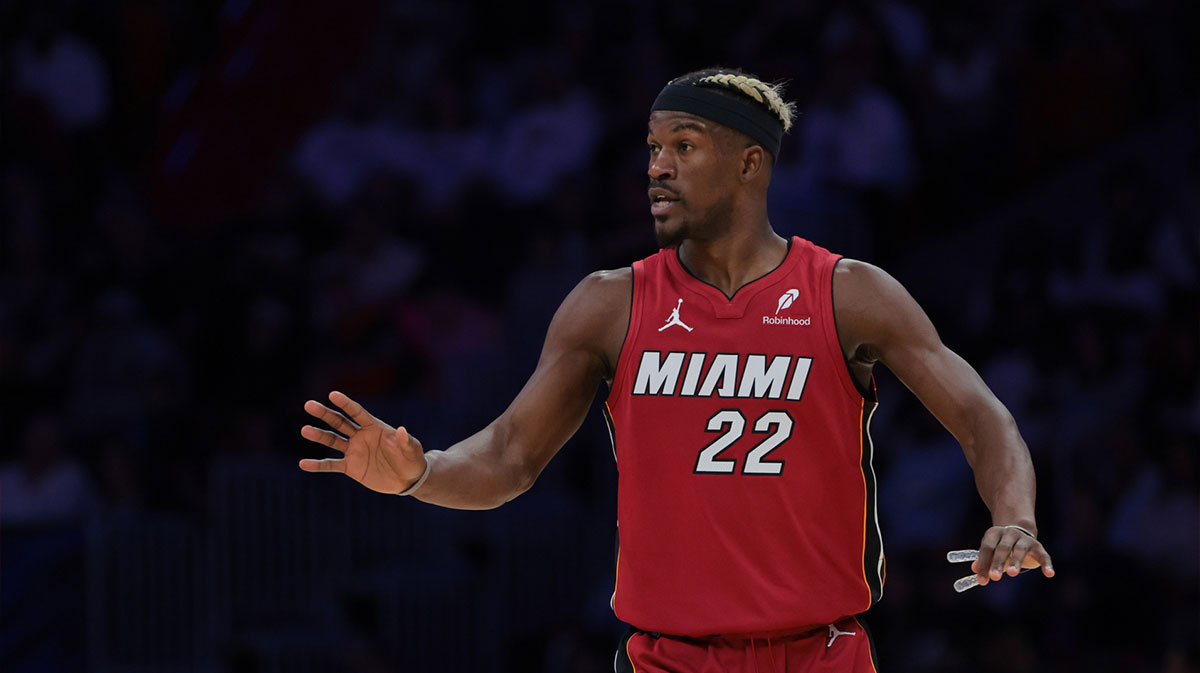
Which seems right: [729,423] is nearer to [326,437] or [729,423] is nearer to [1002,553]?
[1002,553]

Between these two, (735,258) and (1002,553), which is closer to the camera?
(1002,553)

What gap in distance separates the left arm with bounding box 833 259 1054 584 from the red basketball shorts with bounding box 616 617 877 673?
0.46 meters

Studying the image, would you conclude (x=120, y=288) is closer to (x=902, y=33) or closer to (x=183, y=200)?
(x=183, y=200)

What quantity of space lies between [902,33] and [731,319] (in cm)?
599

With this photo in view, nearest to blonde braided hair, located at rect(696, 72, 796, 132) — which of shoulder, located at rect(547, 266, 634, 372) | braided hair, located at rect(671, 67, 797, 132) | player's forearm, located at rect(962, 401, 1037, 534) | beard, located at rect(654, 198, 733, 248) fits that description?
braided hair, located at rect(671, 67, 797, 132)

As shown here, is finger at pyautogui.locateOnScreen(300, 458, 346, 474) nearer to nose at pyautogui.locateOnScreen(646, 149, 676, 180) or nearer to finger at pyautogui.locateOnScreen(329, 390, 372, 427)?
finger at pyautogui.locateOnScreen(329, 390, 372, 427)

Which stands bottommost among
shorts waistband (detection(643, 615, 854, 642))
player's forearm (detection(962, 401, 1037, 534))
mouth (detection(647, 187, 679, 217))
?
shorts waistband (detection(643, 615, 854, 642))

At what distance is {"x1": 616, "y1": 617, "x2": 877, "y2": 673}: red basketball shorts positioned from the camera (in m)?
3.82

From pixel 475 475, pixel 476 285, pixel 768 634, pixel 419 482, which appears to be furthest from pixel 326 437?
pixel 476 285

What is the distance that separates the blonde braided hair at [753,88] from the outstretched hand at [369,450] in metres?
1.22

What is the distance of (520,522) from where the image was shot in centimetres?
782

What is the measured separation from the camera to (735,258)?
4.09m

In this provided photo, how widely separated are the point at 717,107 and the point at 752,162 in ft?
0.60

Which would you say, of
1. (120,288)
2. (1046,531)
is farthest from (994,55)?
(120,288)
